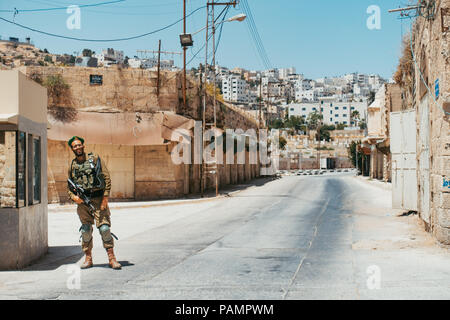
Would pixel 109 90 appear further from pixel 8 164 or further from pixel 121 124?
pixel 8 164

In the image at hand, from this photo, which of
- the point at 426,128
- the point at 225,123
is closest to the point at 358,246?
the point at 426,128

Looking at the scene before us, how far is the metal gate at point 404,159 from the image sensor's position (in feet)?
46.3

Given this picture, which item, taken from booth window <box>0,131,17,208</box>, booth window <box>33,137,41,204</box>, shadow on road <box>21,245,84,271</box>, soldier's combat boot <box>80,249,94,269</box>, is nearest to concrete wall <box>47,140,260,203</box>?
shadow on road <box>21,245,84,271</box>

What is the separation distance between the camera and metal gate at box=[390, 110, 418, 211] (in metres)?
14.1

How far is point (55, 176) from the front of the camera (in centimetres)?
2408

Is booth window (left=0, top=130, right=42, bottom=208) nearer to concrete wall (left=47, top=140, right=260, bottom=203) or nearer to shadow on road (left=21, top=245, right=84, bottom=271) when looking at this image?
shadow on road (left=21, top=245, right=84, bottom=271)

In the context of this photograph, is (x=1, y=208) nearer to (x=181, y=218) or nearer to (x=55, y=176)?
(x=181, y=218)

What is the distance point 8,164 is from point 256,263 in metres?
4.32

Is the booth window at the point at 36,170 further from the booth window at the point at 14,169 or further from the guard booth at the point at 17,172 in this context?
the booth window at the point at 14,169

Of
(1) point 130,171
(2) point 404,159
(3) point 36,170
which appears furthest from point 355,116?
(3) point 36,170

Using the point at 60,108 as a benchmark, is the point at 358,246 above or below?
below

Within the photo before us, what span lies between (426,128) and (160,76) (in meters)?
15.9

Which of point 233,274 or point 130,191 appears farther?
point 130,191
